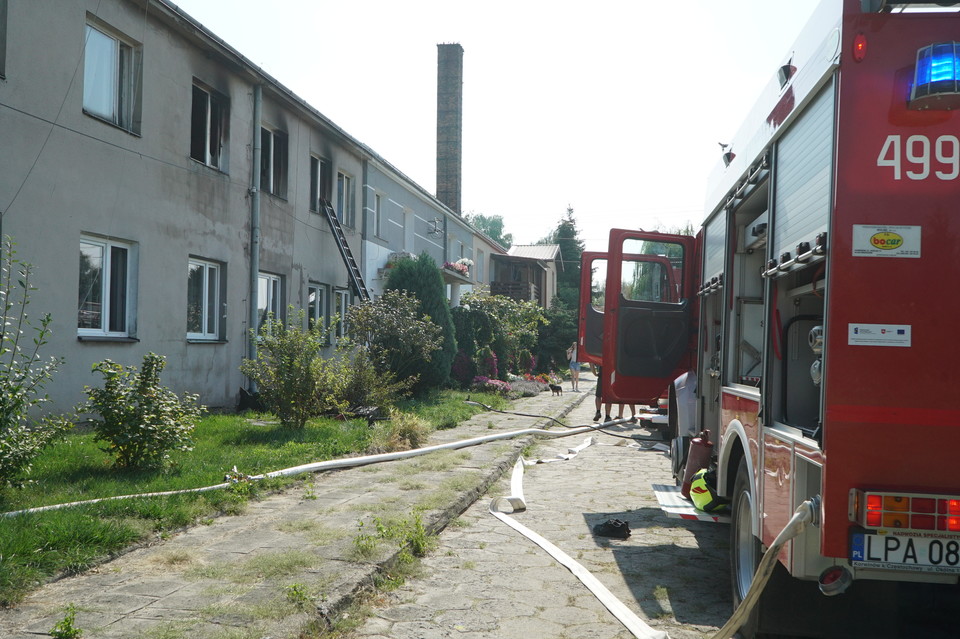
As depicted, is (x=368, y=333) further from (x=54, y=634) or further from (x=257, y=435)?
(x=54, y=634)

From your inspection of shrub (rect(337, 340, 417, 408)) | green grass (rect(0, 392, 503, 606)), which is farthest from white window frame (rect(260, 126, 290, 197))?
green grass (rect(0, 392, 503, 606))

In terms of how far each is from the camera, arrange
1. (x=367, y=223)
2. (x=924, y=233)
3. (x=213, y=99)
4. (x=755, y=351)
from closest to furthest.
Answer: (x=924, y=233) < (x=755, y=351) < (x=213, y=99) < (x=367, y=223)

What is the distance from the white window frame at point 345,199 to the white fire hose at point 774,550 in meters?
16.6

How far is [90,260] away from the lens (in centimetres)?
1045

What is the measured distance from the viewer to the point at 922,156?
3092 mm

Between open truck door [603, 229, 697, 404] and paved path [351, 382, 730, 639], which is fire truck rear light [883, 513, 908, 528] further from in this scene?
open truck door [603, 229, 697, 404]

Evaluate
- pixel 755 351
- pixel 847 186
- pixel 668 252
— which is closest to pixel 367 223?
pixel 668 252

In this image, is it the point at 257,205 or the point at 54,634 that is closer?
the point at 54,634

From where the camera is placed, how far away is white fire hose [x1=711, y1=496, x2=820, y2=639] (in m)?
3.22

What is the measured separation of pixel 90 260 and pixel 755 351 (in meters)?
8.73

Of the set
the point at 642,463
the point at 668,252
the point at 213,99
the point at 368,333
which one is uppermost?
the point at 213,99

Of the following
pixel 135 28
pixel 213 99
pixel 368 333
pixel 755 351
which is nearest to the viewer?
pixel 755 351

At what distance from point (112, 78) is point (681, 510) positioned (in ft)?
31.4

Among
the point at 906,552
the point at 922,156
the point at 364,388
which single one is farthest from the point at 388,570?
the point at 364,388
